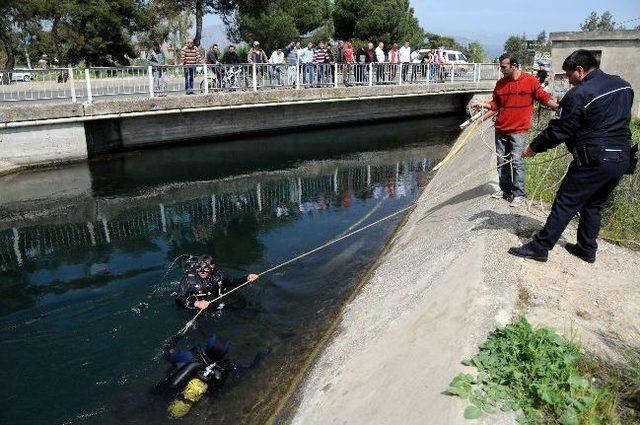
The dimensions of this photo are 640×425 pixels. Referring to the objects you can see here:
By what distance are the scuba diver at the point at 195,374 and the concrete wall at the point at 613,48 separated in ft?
46.6

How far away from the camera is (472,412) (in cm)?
361

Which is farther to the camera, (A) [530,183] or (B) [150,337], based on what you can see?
(A) [530,183]

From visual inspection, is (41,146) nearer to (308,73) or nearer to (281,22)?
(308,73)

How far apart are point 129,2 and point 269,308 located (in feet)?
107

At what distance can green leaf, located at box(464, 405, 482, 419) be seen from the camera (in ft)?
11.8

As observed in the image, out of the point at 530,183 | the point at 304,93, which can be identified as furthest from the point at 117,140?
the point at 530,183

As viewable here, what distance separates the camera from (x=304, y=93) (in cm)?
2061

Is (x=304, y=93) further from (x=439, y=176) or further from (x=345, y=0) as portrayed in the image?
(x=345, y=0)

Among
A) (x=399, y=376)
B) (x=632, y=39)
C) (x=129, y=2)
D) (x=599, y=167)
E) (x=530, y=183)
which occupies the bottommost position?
(x=399, y=376)

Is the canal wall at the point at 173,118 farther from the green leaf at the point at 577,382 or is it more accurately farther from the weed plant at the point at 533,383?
the green leaf at the point at 577,382

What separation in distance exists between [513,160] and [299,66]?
14347mm

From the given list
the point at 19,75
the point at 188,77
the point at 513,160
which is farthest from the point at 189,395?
the point at 19,75

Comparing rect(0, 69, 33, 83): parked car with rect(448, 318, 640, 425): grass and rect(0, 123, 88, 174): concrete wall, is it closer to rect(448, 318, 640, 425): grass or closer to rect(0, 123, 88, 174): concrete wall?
rect(0, 123, 88, 174): concrete wall

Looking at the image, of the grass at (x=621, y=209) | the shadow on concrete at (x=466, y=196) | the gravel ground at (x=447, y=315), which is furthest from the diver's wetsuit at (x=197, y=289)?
the grass at (x=621, y=209)
